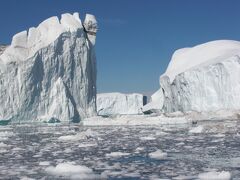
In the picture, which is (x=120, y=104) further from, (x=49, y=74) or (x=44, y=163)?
(x=44, y=163)

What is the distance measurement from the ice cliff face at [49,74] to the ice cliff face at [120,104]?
21.6 m

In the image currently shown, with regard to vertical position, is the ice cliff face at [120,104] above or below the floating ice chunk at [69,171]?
above

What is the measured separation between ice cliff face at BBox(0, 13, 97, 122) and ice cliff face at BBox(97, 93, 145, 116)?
21.6 m

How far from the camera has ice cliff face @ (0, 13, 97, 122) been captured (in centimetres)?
3281

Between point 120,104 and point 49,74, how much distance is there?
26.3 meters

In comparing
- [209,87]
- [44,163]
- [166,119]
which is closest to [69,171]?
[44,163]

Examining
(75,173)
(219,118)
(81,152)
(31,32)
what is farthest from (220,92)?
(75,173)

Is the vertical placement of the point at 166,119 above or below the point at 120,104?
below

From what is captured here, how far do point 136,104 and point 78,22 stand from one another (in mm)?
25271

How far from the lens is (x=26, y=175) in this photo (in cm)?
Answer: 745

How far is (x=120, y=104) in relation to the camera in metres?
60.2

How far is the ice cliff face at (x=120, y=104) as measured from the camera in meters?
60.1

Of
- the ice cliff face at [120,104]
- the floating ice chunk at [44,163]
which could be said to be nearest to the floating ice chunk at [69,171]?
the floating ice chunk at [44,163]

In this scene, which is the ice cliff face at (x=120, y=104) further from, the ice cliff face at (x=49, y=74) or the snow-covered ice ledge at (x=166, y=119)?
the snow-covered ice ledge at (x=166, y=119)
